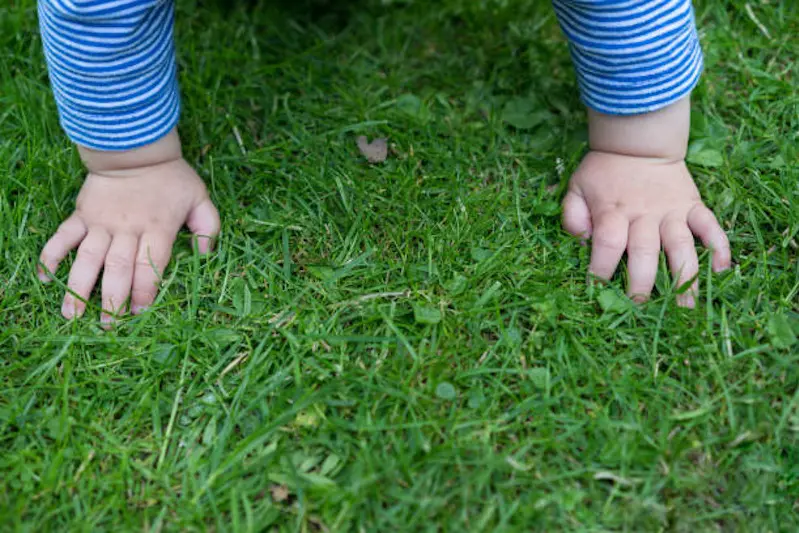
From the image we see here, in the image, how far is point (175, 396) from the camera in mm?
1364

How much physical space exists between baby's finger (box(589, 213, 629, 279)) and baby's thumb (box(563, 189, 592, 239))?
0.03 metres

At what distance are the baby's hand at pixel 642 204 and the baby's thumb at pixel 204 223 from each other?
635 millimetres

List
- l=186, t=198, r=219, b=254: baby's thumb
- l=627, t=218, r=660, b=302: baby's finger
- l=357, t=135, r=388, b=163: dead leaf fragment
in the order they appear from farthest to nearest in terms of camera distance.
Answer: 1. l=357, t=135, r=388, b=163: dead leaf fragment
2. l=186, t=198, r=219, b=254: baby's thumb
3. l=627, t=218, r=660, b=302: baby's finger

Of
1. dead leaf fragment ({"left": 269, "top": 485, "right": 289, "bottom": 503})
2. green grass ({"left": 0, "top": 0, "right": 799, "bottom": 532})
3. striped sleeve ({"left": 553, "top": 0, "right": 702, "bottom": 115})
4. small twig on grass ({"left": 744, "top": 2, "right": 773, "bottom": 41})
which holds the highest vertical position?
striped sleeve ({"left": 553, "top": 0, "right": 702, "bottom": 115})

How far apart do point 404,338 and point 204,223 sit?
1.49 feet

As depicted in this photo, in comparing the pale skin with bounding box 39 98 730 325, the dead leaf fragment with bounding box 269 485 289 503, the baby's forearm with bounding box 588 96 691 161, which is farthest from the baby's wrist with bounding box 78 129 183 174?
the baby's forearm with bounding box 588 96 691 161

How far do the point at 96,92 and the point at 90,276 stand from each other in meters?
0.32

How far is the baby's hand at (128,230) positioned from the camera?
1498 mm

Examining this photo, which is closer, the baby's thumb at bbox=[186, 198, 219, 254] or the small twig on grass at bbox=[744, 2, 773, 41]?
the baby's thumb at bbox=[186, 198, 219, 254]

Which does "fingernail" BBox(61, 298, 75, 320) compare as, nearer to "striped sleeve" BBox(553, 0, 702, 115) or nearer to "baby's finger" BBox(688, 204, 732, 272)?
"striped sleeve" BBox(553, 0, 702, 115)

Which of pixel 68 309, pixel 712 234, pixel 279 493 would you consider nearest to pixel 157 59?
pixel 68 309

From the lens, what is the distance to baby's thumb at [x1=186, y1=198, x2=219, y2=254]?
1558mm

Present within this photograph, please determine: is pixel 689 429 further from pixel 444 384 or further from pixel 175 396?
pixel 175 396

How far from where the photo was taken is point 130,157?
1.55 m
